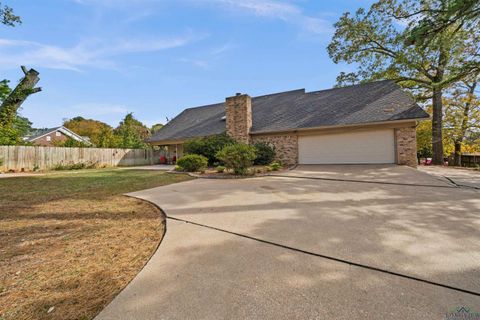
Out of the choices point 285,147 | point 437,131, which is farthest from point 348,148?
point 437,131

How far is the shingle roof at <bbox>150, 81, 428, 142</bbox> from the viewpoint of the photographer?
10445 millimetres

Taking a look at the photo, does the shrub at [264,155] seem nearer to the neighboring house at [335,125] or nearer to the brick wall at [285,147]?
the brick wall at [285,147]

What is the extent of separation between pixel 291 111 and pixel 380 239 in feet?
40.4

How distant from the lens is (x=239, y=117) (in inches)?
512

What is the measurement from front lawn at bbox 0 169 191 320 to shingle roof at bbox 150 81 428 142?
10.2m

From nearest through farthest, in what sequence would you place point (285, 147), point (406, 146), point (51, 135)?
point (406, 146)
point (285, 147)
point (51, 135)

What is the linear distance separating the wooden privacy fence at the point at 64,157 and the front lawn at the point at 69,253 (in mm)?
12277

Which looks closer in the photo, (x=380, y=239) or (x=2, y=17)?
(x=380, y=239)

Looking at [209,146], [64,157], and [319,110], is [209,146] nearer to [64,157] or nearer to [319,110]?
[319,110]

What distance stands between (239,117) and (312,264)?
38.1 ft

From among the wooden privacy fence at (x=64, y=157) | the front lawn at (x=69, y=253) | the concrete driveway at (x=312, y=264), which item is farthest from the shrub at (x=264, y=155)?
the wooden privacy fence at (x=64, y=157)

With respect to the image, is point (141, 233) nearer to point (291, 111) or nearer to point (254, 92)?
point (291, 111)

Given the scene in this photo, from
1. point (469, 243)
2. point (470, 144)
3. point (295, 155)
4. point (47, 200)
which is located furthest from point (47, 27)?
point (470, 144)

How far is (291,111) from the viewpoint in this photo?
13969 mm
